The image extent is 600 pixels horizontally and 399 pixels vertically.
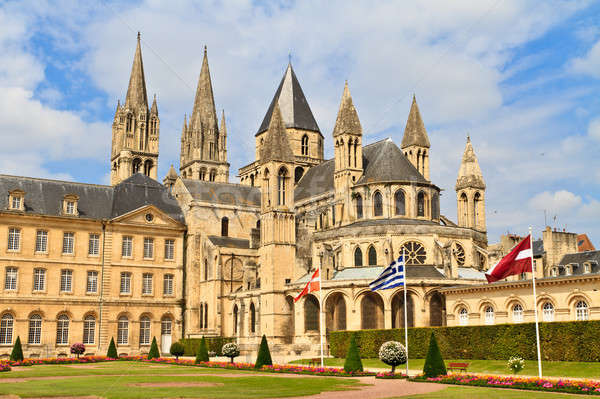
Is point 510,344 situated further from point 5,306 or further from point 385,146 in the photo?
point 5,306

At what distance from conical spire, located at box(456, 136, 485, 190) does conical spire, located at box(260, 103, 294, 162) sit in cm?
1863

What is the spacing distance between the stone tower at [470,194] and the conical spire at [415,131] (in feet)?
15.9

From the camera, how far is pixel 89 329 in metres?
63.0

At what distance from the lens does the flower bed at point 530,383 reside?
23625 millimetres

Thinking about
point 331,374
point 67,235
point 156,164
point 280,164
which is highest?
point 156,164

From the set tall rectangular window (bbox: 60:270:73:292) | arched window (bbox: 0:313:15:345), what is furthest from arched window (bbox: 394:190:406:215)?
arched window (bbox: 0:313:15:345)

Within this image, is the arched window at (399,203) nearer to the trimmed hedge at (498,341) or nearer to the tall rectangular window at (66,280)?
the trimmed hedge at (498,341)

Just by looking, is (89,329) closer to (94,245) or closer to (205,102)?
(94,245)

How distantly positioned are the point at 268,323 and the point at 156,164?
172 feet

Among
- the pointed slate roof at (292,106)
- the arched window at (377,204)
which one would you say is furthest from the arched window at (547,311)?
the pointed slate roof at (292,106)

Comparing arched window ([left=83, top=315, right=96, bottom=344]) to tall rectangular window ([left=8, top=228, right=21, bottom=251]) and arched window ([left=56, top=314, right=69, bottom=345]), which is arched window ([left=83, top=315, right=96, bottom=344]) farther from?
tall rectangular window ([left=8, top=228, right=21, bottom=251])

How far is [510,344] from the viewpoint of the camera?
39938mm

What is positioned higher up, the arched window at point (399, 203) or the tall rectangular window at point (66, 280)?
the arched window at point (399, 203)

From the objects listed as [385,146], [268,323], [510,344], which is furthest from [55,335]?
[510,344]
